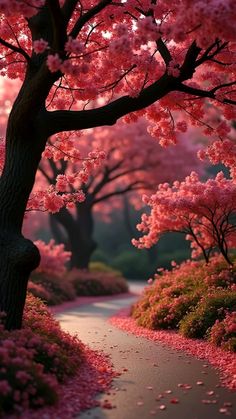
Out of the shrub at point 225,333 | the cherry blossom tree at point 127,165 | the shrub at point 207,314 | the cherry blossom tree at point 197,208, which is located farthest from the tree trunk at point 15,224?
the cherry blossom tree at point 127,165

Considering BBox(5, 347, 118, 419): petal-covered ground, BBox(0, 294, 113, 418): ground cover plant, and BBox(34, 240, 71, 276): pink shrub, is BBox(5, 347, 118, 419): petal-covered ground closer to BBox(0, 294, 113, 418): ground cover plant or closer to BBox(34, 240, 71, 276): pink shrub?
BBox(0, 294, 113, 418): ground cover plant

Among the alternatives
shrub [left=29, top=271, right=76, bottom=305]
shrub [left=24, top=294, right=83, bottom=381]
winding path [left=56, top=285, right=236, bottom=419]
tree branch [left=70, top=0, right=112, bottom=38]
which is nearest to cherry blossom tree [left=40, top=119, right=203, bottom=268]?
shrub [left=29, top=271, right=76, bottom=305]

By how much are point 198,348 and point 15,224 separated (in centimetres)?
356

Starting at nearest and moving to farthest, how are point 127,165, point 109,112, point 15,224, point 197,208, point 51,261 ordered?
1. point 109,112
2. point 15,224
3. point 197,208
4. point 51,261
5. point 127,165

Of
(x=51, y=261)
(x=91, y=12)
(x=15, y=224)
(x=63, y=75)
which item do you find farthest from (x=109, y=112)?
(x=51, y=261)

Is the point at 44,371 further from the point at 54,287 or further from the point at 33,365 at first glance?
the point at 54,287

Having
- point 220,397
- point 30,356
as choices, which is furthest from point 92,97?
point 220,397

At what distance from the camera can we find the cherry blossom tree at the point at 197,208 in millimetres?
11320

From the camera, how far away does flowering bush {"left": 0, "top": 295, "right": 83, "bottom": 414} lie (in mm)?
5500

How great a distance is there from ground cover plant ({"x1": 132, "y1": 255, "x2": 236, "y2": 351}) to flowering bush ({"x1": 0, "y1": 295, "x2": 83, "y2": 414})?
2516mm

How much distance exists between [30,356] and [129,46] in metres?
3.55

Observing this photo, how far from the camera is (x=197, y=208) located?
11766 millimetres

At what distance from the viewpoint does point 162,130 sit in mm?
9812

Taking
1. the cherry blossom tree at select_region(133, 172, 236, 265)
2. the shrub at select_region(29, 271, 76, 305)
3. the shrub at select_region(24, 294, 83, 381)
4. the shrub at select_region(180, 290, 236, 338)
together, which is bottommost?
the shrub at select_region(24, 294, 83, 381)
